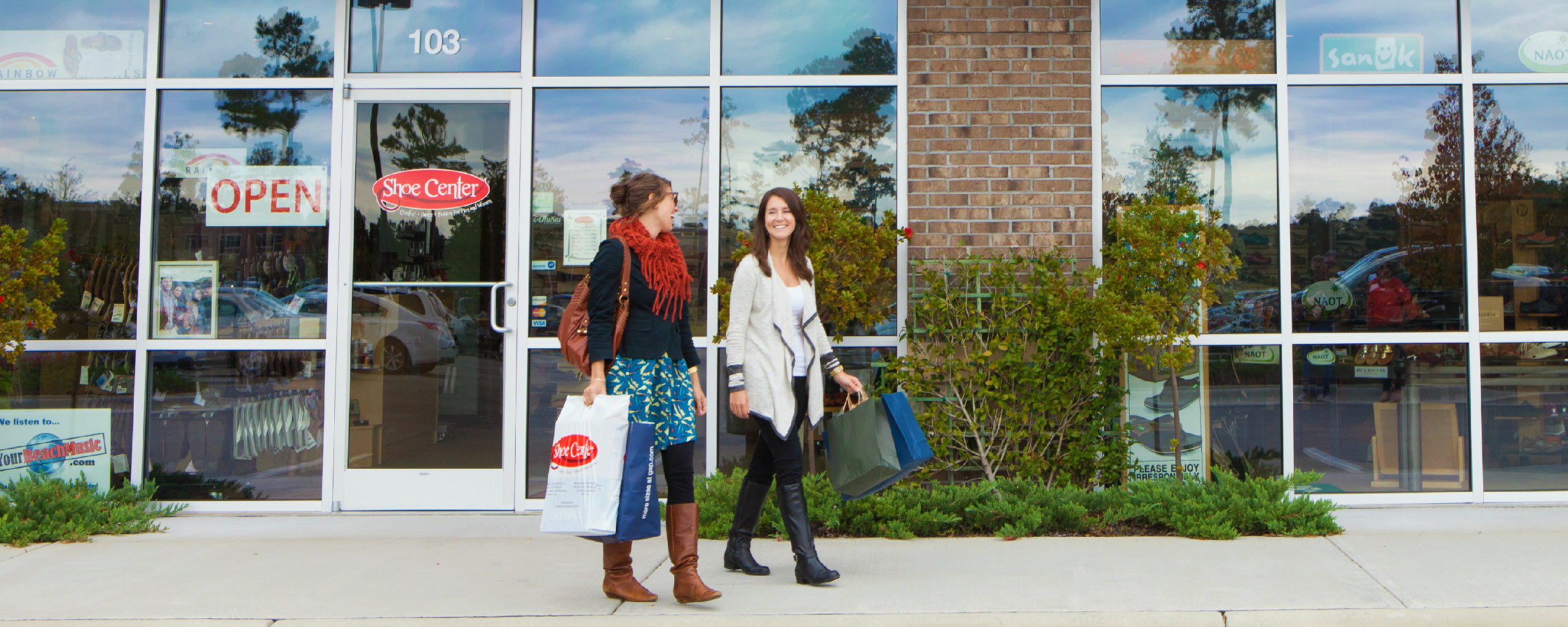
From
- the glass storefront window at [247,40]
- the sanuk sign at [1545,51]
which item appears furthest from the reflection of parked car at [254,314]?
the sanuk sign at [1545,51]

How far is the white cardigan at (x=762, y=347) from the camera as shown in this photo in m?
4.20

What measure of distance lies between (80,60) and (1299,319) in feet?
22.7

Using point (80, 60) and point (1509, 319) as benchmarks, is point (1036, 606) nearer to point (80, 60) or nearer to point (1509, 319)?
point (1509, 319)

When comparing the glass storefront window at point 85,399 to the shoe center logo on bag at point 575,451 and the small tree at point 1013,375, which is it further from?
the small tree at point 1013,375

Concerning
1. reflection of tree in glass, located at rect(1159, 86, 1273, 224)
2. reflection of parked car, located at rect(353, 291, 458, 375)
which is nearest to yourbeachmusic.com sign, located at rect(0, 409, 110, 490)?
reflection of parked car, located at rect(353, 291, 458, 375)

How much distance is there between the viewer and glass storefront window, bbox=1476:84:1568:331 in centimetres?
614

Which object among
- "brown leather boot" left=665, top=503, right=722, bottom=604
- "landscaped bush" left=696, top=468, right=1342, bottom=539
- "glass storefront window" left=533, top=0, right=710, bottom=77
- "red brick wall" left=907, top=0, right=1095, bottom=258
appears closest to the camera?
"brown leather boot" left=665, top=503, right=722, bottom=604

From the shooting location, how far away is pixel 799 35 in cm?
627

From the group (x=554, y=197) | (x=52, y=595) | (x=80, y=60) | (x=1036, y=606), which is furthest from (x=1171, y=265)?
(x=80, y=60)

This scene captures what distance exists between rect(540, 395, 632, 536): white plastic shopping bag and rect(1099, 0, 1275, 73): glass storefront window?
12.3 ft

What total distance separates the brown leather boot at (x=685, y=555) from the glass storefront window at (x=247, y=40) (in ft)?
12.1

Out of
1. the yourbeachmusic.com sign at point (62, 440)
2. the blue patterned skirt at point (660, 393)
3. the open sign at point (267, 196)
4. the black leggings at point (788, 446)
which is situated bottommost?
the yourbeachmusic.com sign at point (62, 440)

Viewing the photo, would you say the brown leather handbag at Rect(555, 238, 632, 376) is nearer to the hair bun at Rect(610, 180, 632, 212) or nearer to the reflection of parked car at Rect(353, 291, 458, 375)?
the hair bun at Rect(610, 180, 632, 212)

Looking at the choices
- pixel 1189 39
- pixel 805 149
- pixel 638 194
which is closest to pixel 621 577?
pixel 638 194
